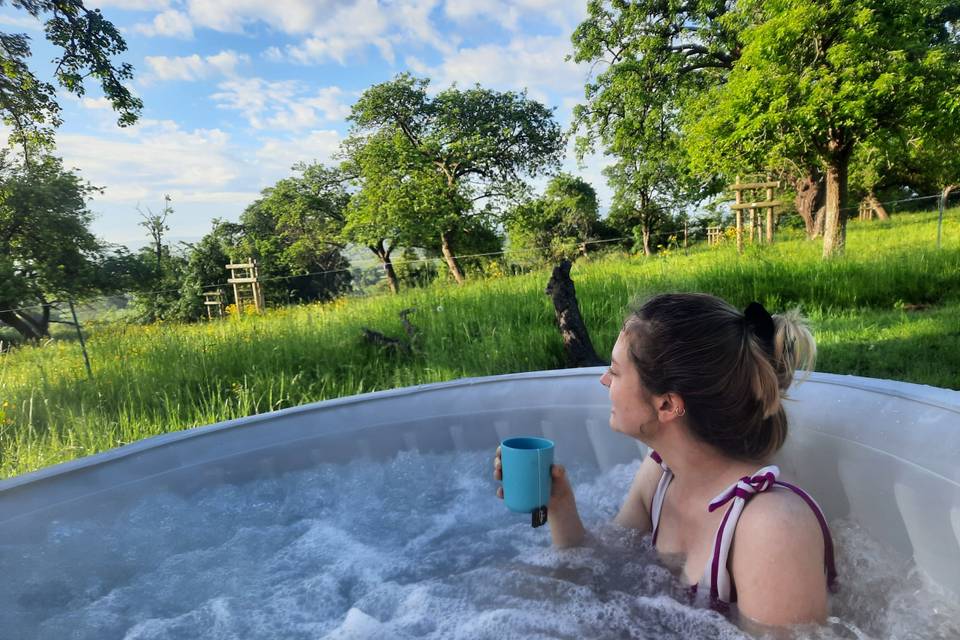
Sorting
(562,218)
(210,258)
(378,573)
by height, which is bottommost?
(378,573)

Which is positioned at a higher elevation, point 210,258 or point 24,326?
point 210,258

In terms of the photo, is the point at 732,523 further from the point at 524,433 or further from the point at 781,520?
the point at 524,433

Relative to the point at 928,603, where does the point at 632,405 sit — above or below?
above

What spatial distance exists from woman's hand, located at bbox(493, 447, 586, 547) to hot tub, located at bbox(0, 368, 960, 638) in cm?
16

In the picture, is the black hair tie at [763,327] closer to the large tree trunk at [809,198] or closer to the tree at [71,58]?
the tree at [71,58]

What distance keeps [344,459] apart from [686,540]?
1.23 metres

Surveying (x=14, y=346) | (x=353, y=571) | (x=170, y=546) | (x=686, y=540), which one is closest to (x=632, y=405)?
(x=686, y=540)

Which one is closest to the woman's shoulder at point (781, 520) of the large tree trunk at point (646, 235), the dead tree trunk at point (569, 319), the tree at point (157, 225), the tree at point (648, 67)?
the dead tree trunk at point (569, 319)

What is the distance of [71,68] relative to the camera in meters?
4.93

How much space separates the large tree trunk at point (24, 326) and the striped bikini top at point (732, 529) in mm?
4864

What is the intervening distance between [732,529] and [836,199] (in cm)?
686

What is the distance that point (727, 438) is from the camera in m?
0.98

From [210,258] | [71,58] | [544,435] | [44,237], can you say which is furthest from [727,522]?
[210,258]

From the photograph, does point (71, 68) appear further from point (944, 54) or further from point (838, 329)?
point (944, 54)
